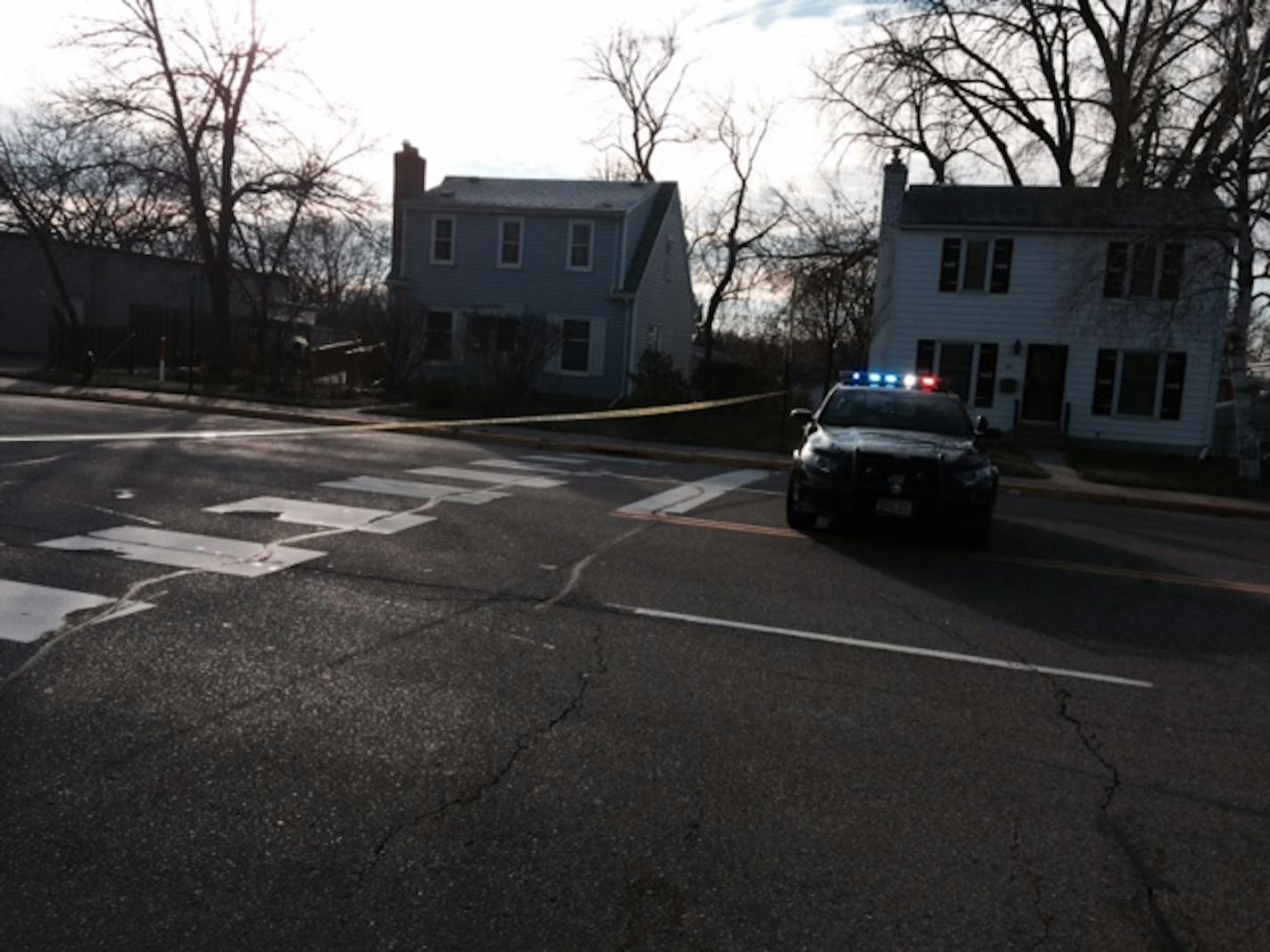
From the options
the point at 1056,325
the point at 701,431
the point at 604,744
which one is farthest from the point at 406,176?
the point at 604,744

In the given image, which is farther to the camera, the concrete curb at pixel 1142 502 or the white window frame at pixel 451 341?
the white window frame at pixel 451 341

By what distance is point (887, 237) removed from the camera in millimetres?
31531

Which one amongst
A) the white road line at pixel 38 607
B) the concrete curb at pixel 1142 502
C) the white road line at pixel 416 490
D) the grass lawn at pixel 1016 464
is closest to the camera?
the white road line at pixel 38 607

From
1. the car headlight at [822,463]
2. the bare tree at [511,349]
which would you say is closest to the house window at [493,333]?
the bare tree at [511,349]

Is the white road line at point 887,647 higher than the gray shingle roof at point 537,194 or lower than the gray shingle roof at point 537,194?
lower

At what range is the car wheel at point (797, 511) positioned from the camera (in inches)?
393

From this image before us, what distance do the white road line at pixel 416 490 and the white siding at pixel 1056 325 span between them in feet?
58.2

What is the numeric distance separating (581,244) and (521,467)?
18.2 metres

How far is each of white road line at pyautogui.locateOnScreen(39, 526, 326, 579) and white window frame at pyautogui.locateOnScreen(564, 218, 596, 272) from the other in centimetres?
2383

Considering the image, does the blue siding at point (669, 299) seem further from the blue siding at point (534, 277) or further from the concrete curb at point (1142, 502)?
the concrete curb at point (1142, 502)

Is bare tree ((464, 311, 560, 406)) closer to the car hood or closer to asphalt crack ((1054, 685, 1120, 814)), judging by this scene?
the car hood

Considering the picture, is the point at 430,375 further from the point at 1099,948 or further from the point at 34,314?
the point at 1099,948

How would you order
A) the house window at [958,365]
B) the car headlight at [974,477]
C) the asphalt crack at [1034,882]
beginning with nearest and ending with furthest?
the asphalt crack at [1034,882] < the car headlight at [974,477] < the house window at [958,365]

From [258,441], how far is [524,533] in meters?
7.90
